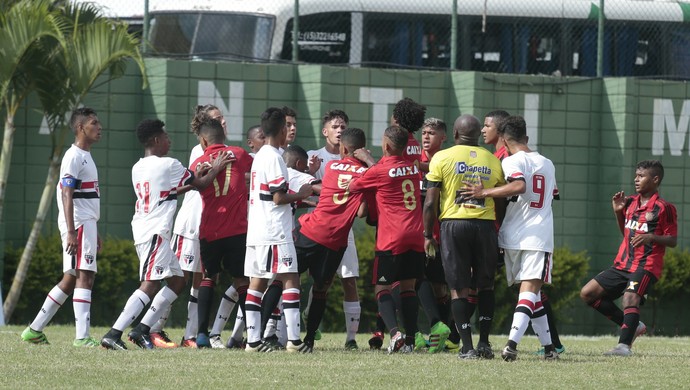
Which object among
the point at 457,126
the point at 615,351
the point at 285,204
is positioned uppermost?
the point at 457,126

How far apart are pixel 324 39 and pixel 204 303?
8232 mm

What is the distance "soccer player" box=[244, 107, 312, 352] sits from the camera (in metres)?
10.7

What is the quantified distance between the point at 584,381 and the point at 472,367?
0.96m

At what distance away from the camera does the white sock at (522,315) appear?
10.2 metres

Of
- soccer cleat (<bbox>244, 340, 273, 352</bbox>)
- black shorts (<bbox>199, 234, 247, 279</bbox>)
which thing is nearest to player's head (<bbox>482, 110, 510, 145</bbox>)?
black shorts (<bbox>199, 234, 247, 279</bbox>)

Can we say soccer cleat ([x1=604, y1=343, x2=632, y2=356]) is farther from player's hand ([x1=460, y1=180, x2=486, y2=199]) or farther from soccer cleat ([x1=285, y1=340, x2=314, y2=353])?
soccer cleat ([x1=285, y1=340, x2=314, y2=353])

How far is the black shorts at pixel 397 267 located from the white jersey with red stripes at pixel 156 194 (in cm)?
183

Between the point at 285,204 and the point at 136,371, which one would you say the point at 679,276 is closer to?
the point at 285,204

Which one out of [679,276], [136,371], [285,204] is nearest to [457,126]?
[285,204]

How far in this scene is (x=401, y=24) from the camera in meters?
19.5

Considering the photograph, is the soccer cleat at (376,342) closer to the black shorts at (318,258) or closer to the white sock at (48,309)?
the black shorts at (318,258)

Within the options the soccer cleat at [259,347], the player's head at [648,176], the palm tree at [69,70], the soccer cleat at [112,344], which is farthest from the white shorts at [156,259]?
the palm tree at [69,70]

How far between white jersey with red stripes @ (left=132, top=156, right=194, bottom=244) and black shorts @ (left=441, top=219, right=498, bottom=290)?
2.42 meters

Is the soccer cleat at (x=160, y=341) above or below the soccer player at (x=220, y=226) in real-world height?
below
